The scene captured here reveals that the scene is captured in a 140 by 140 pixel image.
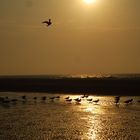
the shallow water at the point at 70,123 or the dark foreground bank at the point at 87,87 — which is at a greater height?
the dark foreground bank at the point at 87,87

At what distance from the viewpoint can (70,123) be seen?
32.3 m

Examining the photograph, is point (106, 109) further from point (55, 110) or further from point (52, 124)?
point (52, 124)

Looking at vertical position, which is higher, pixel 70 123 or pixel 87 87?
pixel 87 87

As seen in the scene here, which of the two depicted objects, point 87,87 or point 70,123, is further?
point 87,87

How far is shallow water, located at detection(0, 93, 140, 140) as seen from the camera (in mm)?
27580

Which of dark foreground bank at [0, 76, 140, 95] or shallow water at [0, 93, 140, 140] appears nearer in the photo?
shallow water at [0, 93, 140, 140]

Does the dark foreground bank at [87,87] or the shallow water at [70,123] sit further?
the dark foreground bank at [87,87]

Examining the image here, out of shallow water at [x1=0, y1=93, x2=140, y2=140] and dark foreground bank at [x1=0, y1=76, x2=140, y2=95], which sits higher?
dark foreground bank at [x1=0, y1=76, x2=140, y2=95]

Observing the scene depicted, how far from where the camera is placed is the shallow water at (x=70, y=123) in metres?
→ 27.6

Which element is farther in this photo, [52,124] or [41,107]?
[41,107]

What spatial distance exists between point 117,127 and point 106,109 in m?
11.2

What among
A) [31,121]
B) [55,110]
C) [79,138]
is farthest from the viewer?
[55,110]

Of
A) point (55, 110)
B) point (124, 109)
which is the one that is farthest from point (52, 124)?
point (124, 109)

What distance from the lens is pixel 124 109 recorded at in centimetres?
4172
